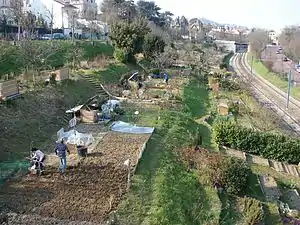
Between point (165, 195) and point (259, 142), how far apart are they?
10.8 meters

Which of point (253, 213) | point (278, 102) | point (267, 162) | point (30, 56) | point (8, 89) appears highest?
point (30, 56)

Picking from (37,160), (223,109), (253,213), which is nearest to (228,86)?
(223,109)

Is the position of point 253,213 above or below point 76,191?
below

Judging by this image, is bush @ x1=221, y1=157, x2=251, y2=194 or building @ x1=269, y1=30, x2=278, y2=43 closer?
bush @ x1=221, y1=157, x2=251, y2=194

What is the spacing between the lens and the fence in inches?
911

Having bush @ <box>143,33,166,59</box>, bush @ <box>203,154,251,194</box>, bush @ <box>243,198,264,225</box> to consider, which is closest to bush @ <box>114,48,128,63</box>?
bush @ <box>143,33,166,59</box>

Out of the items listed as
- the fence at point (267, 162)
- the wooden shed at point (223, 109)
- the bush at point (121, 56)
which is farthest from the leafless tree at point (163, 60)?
the fence at point (267, 162)

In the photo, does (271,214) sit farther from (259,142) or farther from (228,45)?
(228,45)

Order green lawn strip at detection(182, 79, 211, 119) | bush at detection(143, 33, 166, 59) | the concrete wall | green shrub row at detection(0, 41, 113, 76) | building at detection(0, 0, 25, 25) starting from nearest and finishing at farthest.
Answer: green shrub row at detection(0, 41, 113, 76) → green lawn strip at detection(182, 79, 211, 119) → building at detection(0, 0, 25, 25) → bush at detection(143, 33, 166, 59) → the concrete wall

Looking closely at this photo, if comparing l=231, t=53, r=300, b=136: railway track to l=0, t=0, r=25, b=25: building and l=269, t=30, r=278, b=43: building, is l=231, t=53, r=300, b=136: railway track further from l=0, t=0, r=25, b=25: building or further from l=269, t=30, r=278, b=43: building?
l=269, t=30, r=278, b=43: building

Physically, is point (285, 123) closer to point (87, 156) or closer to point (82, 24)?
point (87, 156)

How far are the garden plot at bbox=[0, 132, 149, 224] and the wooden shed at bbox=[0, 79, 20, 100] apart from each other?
23.6 feet

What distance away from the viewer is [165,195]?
616 inches

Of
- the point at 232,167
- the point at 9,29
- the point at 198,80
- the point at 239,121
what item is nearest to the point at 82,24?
the point at 9,29
